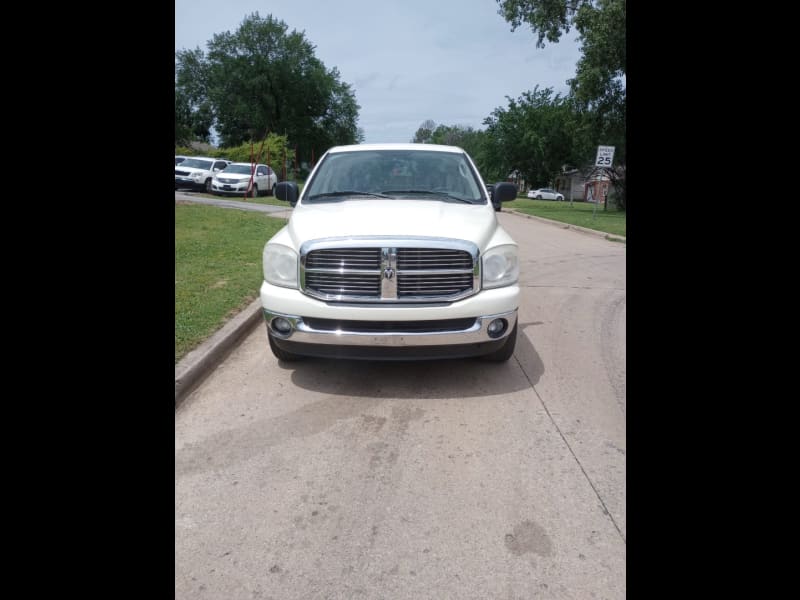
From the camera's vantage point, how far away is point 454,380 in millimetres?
4098

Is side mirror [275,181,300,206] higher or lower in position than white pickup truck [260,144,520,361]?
higher

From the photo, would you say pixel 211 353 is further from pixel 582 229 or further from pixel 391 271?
pixel 582 229

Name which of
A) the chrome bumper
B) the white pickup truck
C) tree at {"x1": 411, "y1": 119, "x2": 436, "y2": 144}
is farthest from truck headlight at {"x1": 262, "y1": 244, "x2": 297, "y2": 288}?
tree at {"x1": 411, "y1": 119, "x2": 436, "y2": 144}

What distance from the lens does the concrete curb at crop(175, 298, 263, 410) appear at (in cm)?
388

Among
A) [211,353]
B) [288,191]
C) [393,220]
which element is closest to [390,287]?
[393,220]

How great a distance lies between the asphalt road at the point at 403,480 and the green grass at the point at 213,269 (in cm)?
66

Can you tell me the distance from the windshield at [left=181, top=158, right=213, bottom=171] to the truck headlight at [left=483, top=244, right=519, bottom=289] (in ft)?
77.3

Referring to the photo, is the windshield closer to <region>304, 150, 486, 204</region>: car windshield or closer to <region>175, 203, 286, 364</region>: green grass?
<region>175, 203, 286, 364</region>: green grass

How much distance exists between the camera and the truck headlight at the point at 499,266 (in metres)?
3.82

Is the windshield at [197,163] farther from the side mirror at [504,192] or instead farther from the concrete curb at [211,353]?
the side mirror at [504,192]
